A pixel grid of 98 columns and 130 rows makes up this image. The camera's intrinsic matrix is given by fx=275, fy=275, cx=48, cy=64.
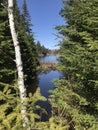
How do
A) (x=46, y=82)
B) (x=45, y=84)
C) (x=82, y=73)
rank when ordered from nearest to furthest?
(x=82, y=73) → (x=45, y=84) → (x=46, y=82)

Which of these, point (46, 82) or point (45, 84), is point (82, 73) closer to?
point (45, 84)

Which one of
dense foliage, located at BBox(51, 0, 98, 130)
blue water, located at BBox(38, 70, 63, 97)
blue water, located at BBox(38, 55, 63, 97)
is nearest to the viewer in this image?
dense foliage, located at BBox(51, 0, 98, 130)

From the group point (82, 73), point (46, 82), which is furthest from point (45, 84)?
point (82, 73)

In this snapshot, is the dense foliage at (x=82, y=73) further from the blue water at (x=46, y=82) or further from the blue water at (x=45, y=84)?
the blue water at (x=45, y=84)

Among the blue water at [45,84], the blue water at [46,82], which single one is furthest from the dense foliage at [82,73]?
the blue water at [45,84]

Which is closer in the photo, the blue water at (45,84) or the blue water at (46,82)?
the blue water at (45,84)

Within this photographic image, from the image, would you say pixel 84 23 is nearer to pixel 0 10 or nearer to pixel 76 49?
pixel 76 49

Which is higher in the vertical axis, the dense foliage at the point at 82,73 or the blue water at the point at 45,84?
the dense foliage at the point at 82,73

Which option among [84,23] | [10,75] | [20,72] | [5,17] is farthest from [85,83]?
[5,17]

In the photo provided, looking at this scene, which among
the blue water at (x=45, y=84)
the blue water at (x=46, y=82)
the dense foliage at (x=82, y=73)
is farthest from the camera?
the blue water at (x=46, y=82)

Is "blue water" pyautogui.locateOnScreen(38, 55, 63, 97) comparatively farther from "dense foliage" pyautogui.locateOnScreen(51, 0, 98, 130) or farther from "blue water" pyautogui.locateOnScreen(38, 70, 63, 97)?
"dense foliage" pyautogui.locateOnScreen(51, 0, 98, 130)

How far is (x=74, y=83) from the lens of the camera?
1488 cm

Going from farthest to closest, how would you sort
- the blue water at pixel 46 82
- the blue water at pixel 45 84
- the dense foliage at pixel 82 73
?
the blue water at pixel 46 82, the blue water at pixel 45 84, the dense foliage at pixel 82 73

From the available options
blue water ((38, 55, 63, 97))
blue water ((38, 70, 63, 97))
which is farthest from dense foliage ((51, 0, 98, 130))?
blue water ((38, 70, 63, 97))
